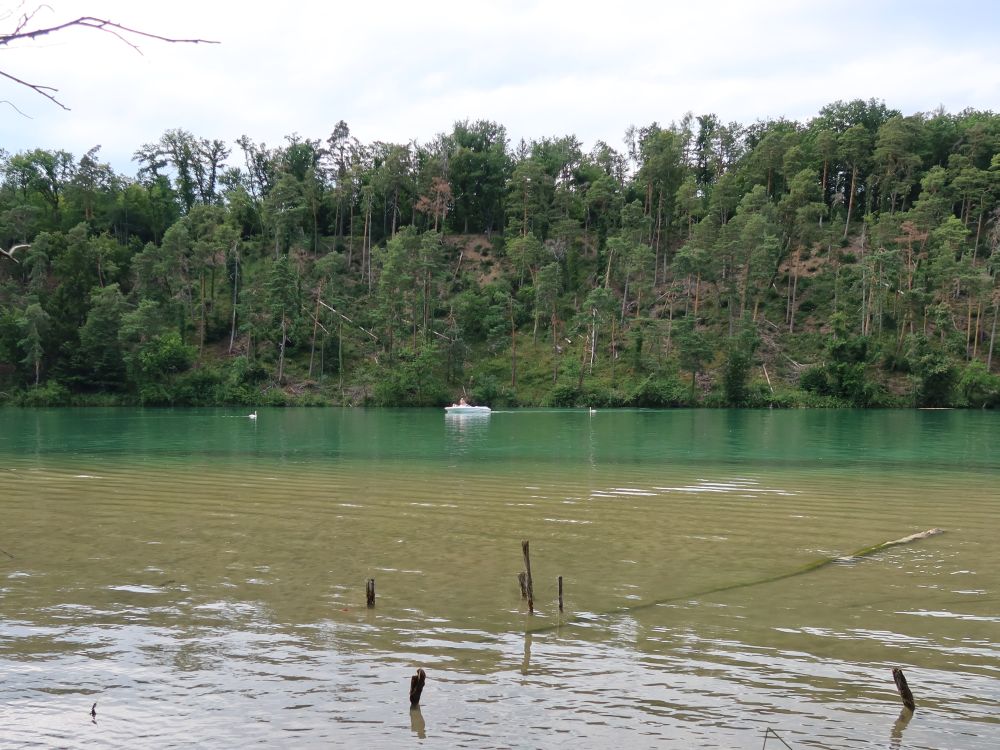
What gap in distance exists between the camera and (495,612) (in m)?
9.02

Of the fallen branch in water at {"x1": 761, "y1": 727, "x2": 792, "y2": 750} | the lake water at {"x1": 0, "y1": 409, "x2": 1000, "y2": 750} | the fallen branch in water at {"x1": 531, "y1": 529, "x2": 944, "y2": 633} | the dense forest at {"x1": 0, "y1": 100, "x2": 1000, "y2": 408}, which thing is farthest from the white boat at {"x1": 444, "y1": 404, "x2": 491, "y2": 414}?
the fallen branch in water at {"x1": 761, "y1": 727, "x2": 792, "y2": 750}

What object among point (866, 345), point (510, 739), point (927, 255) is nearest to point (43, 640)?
point (510, 739)

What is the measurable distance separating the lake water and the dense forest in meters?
53.3

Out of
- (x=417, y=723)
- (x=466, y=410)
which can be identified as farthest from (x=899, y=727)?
(x=466, y=410)

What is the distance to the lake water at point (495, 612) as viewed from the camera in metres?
6.14

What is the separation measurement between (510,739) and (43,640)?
5153mm

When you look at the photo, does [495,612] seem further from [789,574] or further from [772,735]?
[789,574]

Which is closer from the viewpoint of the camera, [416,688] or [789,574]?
[416,688]

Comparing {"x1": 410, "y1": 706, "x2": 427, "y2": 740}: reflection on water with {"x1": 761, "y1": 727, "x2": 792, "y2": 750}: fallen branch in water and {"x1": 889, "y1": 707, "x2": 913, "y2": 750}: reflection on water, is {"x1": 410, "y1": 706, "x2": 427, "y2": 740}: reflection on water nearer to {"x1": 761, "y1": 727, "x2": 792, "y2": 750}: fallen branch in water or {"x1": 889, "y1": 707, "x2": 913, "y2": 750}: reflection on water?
{"x1": 761, "y1": 727, "x2": 792, "y2": 750}: fallen branch in water

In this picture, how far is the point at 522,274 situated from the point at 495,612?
8276 cm

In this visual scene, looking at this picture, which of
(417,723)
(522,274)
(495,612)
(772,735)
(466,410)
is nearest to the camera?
(772,735)

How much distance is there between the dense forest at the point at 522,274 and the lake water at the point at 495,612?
53.3m

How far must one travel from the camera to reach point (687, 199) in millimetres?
92125

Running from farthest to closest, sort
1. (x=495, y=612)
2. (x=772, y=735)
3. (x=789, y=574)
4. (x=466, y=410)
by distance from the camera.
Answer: (x=466, y=410), (x=789, y=574), (x=495, y=612), (x=772, y=735)
